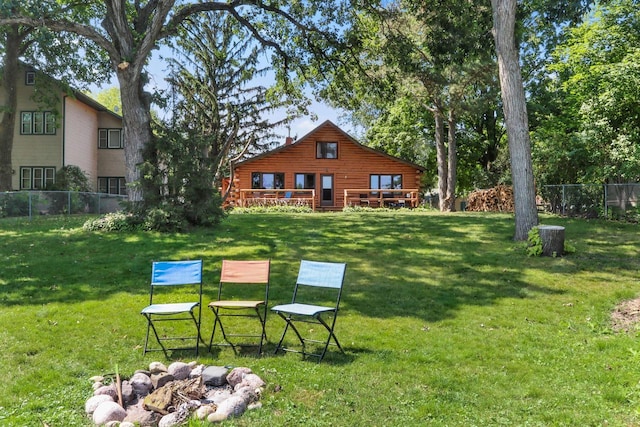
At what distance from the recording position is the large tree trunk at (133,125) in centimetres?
1367

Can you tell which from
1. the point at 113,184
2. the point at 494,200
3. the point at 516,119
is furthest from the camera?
the point at 113,184

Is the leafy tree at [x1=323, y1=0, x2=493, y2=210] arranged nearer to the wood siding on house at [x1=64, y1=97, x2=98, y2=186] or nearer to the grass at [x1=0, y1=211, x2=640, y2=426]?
the grass at [x1=0, y1=211, x2=640, y2=426]

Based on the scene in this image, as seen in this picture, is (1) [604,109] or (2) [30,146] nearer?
(1) [604,109]

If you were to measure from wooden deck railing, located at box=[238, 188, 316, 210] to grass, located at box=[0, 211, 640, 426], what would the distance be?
14.7m

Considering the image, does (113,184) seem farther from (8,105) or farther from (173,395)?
(173,395)

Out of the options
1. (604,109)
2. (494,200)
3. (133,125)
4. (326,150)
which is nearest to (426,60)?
(604,109)

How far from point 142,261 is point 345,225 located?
23.4 feet

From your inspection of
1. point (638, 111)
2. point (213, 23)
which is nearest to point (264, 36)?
point (213, 23)

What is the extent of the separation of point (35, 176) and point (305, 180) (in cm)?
1489

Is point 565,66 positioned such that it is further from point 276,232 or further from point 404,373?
point 404,373

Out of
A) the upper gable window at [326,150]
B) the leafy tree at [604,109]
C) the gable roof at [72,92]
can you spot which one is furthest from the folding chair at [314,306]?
the upper gable window at [326,150]

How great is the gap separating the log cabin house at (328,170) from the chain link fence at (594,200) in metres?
12.5

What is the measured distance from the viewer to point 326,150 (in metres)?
31.1

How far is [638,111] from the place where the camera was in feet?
55.2
